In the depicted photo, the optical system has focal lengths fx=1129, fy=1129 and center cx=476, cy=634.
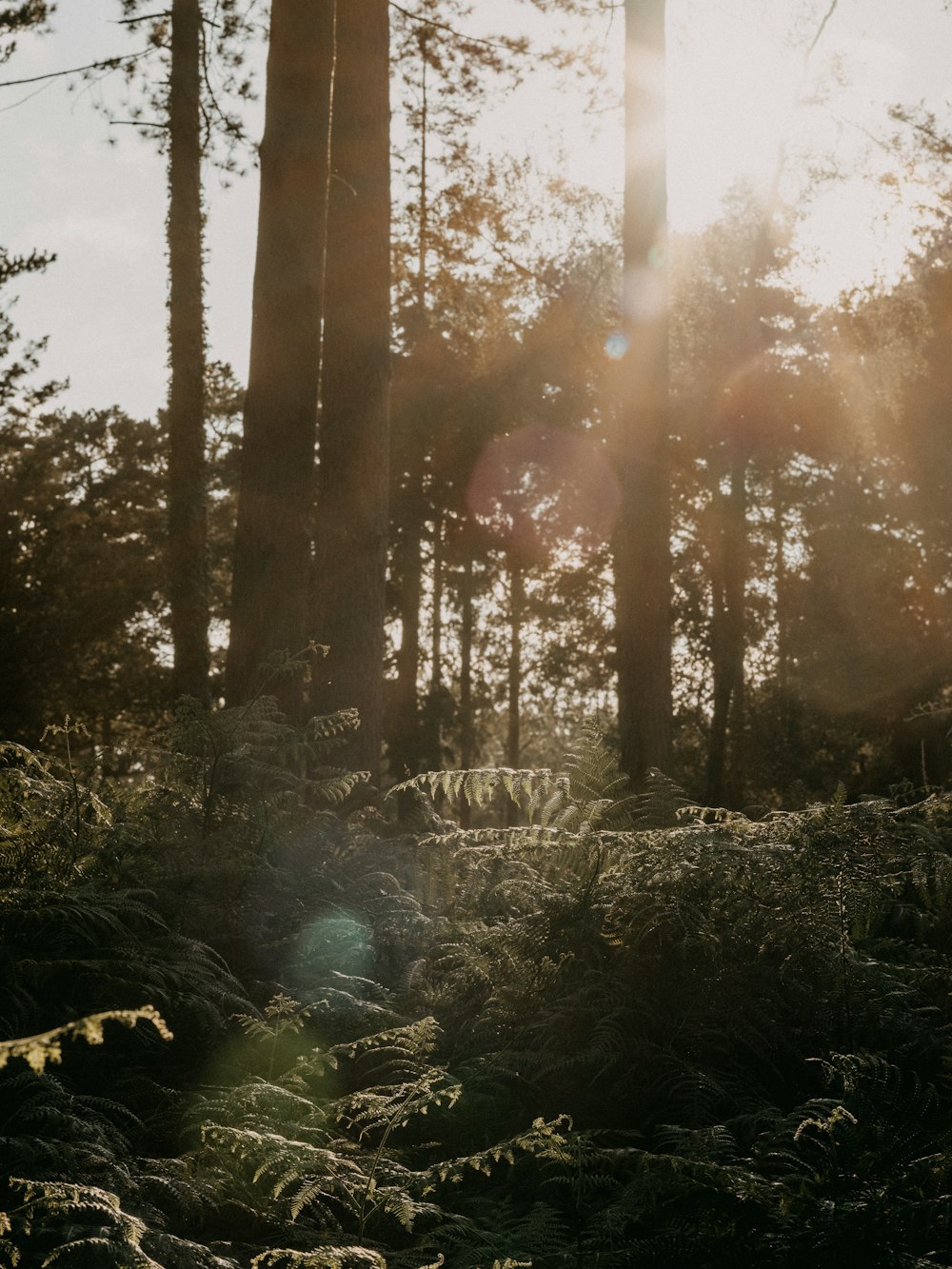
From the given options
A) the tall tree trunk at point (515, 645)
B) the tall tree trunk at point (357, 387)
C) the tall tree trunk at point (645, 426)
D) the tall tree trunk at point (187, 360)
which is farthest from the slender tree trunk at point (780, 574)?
the tall tree trunk at point (357, 387)

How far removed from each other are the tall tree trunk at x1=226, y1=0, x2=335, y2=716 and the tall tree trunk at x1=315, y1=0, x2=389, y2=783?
0.22 metres

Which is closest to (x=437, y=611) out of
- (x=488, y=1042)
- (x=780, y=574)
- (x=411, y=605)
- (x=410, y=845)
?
(x=411, y=605)

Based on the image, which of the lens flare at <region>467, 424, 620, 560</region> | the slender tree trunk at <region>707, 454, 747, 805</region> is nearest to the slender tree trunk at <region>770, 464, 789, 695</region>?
the slender tree trunk at <region>707, 454, 747, 805</region>

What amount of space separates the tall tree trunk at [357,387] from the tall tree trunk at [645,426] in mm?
1992

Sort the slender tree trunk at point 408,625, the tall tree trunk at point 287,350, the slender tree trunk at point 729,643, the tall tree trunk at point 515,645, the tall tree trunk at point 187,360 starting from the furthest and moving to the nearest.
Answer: the tall tree trunk at point 515,645 < the slender tree trunk at point 408,625 < the slender tree trunk at point 729,643 < the tall tree trunk at point 187,360 < the tall tree trunk at point 287,350

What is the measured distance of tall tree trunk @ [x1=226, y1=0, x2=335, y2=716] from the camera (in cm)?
834

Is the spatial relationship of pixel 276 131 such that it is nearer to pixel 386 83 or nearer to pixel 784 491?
pixel 386 83

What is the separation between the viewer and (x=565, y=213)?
2611 centimetres

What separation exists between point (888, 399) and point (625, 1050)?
83.7ft

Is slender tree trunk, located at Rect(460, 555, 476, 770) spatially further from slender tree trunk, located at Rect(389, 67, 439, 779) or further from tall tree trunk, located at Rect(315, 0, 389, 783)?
tall tree trunk, located at Rect(315, 0, 389, 783)

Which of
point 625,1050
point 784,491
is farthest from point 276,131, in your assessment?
point 784,491

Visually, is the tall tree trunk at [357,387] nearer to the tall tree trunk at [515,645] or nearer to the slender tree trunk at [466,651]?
the tall tree trunk at [515,645]

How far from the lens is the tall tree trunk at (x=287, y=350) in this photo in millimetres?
8344

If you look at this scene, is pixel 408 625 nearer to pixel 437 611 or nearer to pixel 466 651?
pixel 466 651
